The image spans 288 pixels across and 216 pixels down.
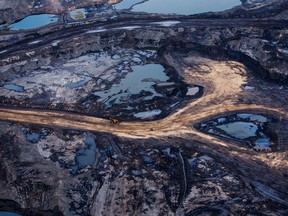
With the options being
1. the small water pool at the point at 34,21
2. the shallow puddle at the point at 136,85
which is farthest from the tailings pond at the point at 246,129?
the small water pool at the point at 34,21

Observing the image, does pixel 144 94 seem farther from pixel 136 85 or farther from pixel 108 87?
pixel 108 87

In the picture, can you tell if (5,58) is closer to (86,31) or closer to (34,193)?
(86,31)

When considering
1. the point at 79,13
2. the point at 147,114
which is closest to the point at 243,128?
the point at 147,114

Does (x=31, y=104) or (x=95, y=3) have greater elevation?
(x=95, y=3)

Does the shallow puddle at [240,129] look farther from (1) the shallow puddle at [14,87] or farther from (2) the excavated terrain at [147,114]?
(1) the shallow puddle at [14,87]

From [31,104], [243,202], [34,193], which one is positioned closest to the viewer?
[243,202]

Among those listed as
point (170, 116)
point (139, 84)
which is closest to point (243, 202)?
point (170, 116)

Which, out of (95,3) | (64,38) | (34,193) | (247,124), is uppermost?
(95,3)

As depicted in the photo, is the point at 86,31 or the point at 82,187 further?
the point at 86,31
